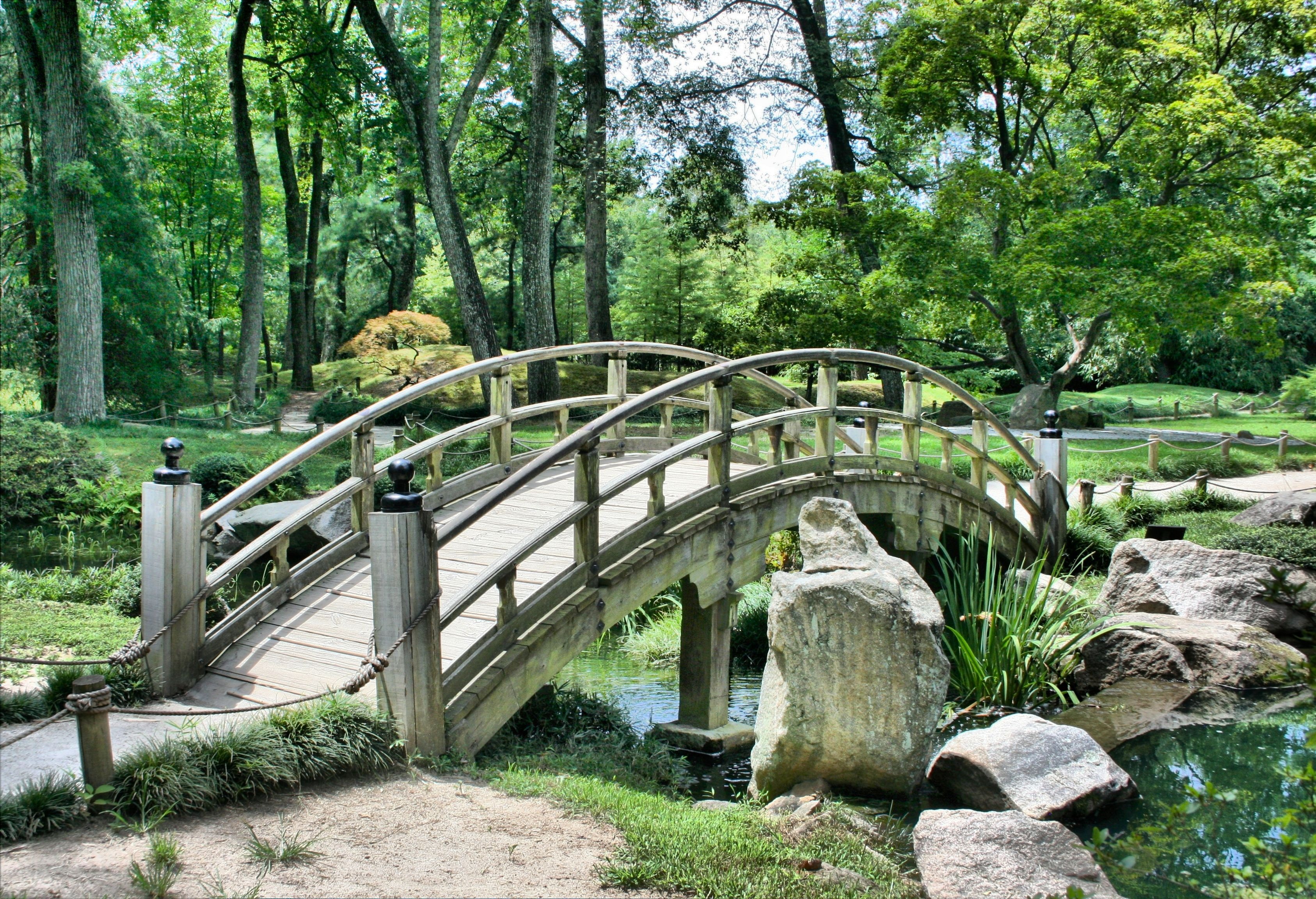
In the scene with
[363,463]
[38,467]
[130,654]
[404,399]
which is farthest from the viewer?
[38,467]

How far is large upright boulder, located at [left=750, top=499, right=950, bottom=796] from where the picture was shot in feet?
20.6

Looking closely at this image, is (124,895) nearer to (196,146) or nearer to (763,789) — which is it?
(763,789)

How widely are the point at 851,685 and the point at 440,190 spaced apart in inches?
652

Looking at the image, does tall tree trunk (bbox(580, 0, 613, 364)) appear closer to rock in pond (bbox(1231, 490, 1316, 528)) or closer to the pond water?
rock in pond (bbox(1231, 490, 1316, 528))

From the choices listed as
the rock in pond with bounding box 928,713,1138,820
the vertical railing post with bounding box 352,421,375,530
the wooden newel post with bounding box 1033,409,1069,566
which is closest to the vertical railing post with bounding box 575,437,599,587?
the vertical railing post with bounding box 352,421,375,530

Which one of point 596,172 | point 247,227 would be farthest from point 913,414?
point 247,227

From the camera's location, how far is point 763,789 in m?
6.52

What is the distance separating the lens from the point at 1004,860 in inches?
190

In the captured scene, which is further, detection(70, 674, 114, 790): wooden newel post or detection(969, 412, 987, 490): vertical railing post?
detection(969, 412, 987, 490): vertical railing post

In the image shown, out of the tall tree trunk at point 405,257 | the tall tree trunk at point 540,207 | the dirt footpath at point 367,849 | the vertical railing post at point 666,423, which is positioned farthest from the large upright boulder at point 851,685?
the tall tree trunk at point 405,257

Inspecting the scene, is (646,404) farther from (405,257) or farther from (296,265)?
(405,257)

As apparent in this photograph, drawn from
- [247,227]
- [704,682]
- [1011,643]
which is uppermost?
[247,227]

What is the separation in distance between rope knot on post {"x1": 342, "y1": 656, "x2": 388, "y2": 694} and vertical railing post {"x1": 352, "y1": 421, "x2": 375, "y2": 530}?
204 cm

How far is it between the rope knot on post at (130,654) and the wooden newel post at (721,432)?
4.12 metres
